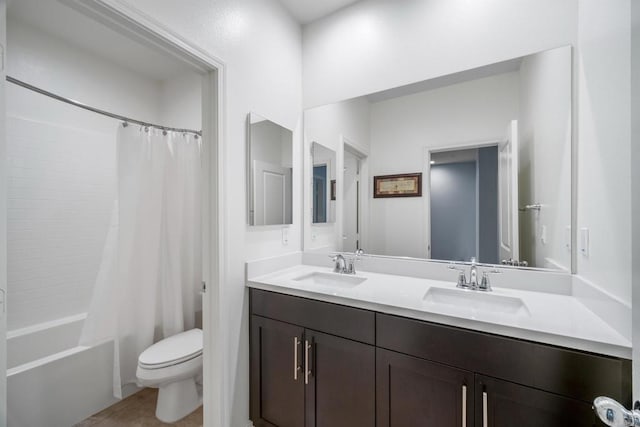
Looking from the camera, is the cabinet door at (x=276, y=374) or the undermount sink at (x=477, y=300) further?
the cabinet door at (x=276, y=374)

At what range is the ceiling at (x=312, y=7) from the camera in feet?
6.05

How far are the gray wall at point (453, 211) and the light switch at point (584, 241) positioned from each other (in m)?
0.45

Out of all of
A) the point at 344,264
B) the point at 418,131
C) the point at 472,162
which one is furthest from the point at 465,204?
the point at 344,264

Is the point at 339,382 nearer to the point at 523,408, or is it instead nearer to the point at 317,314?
the point at 317,314

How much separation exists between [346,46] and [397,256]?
1490 mm

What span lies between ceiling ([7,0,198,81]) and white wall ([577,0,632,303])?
1765 mm

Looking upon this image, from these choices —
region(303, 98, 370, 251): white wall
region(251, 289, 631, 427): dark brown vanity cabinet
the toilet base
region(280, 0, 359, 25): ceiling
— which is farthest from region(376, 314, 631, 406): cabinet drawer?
region(280, 0, 359, 25): ceiling

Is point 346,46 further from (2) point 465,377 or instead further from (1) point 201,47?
(2) point 465,377

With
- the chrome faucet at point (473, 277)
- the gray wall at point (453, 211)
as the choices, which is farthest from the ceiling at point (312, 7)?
the chrome faucet at point (473, 277)

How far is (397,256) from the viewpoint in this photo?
1.76m

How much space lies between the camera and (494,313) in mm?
1028

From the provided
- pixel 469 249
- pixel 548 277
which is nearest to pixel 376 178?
pixel 469 249

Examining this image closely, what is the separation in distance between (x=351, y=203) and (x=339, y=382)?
1.12m

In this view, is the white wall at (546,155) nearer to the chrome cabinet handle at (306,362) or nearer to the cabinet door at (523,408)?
the cabinet door at (523,408)
